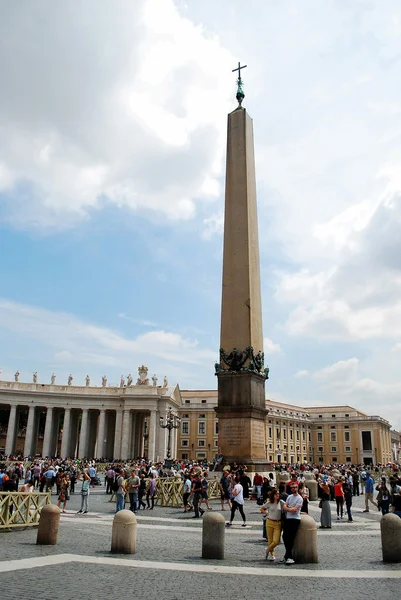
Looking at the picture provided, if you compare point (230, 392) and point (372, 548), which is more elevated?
point (230, 392)

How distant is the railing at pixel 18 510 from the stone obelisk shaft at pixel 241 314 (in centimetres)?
882

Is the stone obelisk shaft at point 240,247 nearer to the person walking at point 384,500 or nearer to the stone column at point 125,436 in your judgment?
the person walking at point 384,500

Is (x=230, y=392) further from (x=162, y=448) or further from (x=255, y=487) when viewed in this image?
(x=162, y=448)

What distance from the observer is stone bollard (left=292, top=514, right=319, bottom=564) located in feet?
27.7

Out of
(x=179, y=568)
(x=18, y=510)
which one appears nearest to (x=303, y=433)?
(x=18, y=510)

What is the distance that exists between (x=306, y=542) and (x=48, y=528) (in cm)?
486

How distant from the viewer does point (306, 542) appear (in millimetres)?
8523

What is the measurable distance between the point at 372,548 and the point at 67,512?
10.1 m

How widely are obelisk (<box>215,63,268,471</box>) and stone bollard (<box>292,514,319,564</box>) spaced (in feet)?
36.3

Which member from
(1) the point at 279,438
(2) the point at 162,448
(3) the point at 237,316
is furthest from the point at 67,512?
(1) the point at 279,438

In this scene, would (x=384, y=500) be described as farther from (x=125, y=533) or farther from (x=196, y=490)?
(x=125, y=533)

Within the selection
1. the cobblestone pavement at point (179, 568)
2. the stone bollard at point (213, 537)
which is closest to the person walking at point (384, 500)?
the cobblestone pavement at point (179, 568)

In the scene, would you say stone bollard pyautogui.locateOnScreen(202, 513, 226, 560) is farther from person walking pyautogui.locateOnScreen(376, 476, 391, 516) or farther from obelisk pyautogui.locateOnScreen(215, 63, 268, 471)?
obelisk pyautogui.locateOnScreen(215, 63, 268, 471)

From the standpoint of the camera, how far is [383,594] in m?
6.43
